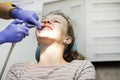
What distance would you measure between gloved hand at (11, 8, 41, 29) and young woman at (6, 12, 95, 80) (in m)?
0.07

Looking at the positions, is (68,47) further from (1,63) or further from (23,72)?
(1,63)

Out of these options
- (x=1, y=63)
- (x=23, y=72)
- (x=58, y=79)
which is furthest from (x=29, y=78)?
(x=1, y=63)

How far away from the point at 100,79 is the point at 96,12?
695 millimetres

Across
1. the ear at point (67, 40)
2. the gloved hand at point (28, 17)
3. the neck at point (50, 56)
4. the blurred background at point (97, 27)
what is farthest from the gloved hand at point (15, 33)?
the blurred background at point (97, 27)

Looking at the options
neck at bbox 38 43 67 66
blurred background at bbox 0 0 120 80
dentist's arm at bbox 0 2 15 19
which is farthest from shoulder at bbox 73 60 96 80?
blurred background at bbox 0 0 120 80

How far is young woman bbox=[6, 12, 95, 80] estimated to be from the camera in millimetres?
1577

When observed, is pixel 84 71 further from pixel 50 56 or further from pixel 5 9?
pixel 5 9

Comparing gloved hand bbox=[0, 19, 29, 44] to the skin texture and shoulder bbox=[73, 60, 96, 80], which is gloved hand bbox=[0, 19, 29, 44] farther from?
shoulder bbox=[73, 60, 96, 80]

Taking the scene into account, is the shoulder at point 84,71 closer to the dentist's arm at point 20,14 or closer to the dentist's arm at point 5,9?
the dentist's arm at point 20,14

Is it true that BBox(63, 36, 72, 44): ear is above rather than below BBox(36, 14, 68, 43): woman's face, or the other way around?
below

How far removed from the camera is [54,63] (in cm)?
172

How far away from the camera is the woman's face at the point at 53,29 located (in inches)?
66.3

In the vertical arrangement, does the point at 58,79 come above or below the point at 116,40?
above

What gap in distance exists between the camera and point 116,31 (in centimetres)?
268
